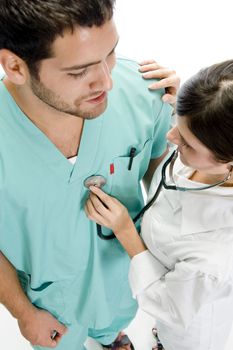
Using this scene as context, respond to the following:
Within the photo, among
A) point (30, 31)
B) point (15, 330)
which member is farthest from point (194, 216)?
point (15, 330)

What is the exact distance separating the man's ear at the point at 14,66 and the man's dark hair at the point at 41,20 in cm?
2

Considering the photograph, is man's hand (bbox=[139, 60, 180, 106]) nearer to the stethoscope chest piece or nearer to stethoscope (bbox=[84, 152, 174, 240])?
stethoscope (bbox=[84, 152, 174, 240])

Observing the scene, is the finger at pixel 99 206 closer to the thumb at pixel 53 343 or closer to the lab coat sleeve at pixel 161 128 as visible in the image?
the lab coat sleeve at pixel 161 128

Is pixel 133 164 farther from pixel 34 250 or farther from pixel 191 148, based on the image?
pixel 34 250

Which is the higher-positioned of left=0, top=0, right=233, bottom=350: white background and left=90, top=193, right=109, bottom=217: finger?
left=90, top=193, right=109, bottom=217: finger

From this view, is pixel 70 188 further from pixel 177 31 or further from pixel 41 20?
pixel 177 31

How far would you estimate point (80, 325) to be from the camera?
134 centimetres

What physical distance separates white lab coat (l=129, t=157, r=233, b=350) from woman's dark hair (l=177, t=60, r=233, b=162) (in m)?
0.13

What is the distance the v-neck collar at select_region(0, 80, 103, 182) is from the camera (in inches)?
34.5

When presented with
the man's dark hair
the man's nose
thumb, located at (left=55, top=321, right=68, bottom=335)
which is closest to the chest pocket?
the man's nose

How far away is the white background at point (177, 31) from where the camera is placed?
7.97 feet

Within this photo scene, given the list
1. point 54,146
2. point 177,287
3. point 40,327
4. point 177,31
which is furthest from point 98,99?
point 177,31

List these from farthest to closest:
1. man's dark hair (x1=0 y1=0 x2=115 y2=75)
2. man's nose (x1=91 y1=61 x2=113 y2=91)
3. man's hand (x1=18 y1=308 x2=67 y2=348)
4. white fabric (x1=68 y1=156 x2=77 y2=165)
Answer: man's hand (x1=18 y1=308 x2=67 y2=348) → white fabric (x1=68 y1=156 x2=77 y2=165) → man's nose (x1=91 y1=61 x2=113 y2=91) → man's dark hair (x1=0 y1=0 x2=115 y2=75)

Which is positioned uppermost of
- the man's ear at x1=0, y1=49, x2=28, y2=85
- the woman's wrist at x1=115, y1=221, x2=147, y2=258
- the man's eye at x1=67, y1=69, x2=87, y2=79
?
the man's ear at x1=0, y1=49, x2=28, y2=85
